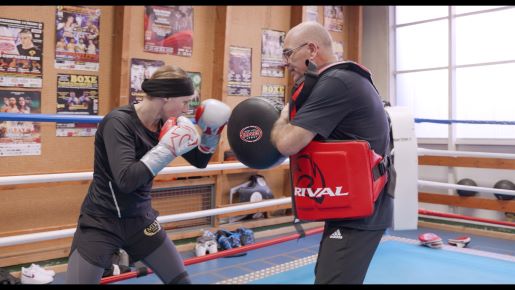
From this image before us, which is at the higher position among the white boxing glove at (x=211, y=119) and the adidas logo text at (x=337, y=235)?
the white boxing glove at (x=211, y=119)

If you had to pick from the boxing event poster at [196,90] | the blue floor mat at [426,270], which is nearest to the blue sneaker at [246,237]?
the blue floor mat at [426,270]

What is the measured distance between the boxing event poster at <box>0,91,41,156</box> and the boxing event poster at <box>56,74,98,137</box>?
→ 7.4 inches

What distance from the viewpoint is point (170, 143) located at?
1.80 m

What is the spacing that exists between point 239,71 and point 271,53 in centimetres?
59

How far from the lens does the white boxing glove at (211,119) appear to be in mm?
2078

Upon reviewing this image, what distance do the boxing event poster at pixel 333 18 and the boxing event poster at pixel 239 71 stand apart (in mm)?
1425

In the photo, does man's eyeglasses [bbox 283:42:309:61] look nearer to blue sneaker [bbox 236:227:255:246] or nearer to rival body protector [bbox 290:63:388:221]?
rival body protector [bbox 290:63:388:221]

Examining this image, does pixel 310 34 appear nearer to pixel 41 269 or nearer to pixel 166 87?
pixel 166 87

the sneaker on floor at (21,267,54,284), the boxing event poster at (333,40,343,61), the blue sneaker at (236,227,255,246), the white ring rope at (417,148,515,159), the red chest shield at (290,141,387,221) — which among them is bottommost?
the sneaker on floor at (21,267,54,284)

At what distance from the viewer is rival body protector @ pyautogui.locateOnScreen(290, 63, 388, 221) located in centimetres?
160

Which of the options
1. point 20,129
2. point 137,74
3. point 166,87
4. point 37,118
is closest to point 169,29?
point 137,74

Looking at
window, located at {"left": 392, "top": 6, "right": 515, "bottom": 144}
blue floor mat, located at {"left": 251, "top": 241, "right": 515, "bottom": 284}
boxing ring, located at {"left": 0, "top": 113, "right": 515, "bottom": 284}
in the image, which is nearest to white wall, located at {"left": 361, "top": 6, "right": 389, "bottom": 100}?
window, located at {"left": 392, "top": 6, "right": 515, "bottom": 144}

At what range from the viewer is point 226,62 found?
483 centimetres

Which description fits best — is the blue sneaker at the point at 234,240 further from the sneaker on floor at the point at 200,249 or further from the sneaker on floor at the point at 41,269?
the sneaker on floor at the point at 41,269
